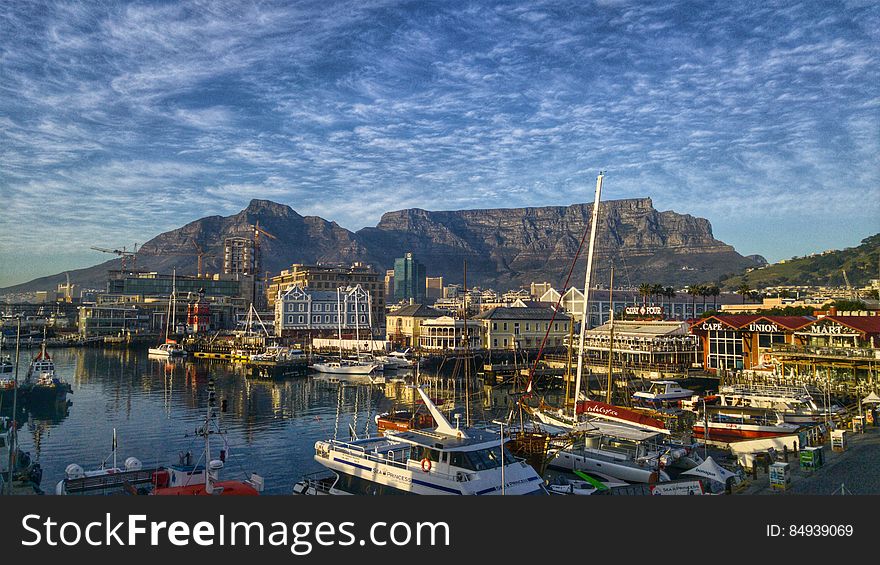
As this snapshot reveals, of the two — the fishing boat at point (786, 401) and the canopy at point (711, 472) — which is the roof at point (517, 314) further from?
the canopy at point (711, 472)

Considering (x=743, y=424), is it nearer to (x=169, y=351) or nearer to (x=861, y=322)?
(x=861, y=322)

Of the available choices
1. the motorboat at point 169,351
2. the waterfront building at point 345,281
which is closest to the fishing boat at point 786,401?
the motorboat at point 169,351

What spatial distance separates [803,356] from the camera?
55.2 meters

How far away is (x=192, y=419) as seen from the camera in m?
44.4

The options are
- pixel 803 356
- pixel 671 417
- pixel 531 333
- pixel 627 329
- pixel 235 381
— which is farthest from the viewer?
pixel 531 333

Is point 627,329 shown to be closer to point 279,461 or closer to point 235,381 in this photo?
point 235,381

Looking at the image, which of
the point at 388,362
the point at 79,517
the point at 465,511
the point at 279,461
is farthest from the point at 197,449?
the point at 388,362

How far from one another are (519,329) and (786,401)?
187 feet

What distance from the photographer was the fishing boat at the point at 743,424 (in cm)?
3366

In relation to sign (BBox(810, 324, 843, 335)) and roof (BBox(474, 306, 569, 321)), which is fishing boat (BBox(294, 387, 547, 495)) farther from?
roof (BBox(474, 306, 569, 321))

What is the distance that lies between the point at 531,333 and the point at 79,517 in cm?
8896

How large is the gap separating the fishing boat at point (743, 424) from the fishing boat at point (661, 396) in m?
8.80

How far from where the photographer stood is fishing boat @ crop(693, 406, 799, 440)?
33656mm

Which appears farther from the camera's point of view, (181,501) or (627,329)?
(627,329)
